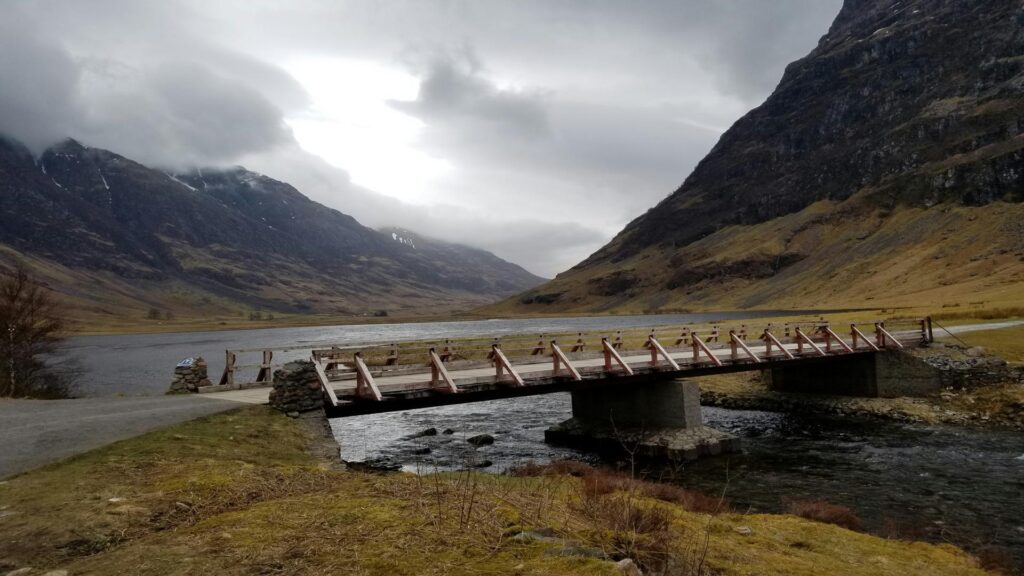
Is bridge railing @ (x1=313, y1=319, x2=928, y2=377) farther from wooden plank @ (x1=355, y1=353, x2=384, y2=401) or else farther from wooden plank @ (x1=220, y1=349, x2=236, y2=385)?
wooden plank @ (x1=220, y1=349, x2=236, y2=385)

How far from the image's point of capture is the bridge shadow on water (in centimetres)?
1527

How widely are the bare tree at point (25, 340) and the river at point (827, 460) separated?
20.1m

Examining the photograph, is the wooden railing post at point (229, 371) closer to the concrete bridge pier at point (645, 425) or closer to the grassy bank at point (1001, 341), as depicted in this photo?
the concrete bridge pier at point (645, 425)

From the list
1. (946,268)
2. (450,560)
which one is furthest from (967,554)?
(946,268)

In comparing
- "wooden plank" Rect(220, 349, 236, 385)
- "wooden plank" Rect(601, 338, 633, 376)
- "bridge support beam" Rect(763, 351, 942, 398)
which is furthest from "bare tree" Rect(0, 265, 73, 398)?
"bridge support beam" Rect(763, 351, 942, 398)

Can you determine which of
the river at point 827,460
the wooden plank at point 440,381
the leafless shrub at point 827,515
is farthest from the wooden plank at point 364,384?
the leafless shrub at point 827,515

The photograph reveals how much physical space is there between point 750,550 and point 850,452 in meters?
18.1

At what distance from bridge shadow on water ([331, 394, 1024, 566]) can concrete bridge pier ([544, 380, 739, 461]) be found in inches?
36.0

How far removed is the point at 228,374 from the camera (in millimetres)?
23922

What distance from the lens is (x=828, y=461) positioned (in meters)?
22.2

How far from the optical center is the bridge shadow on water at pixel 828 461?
15266mm

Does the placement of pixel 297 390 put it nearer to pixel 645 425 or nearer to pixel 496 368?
pixel 496 368

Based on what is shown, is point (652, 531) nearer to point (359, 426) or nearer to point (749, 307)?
point (359, 426)

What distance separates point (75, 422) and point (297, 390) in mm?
→ 5591
